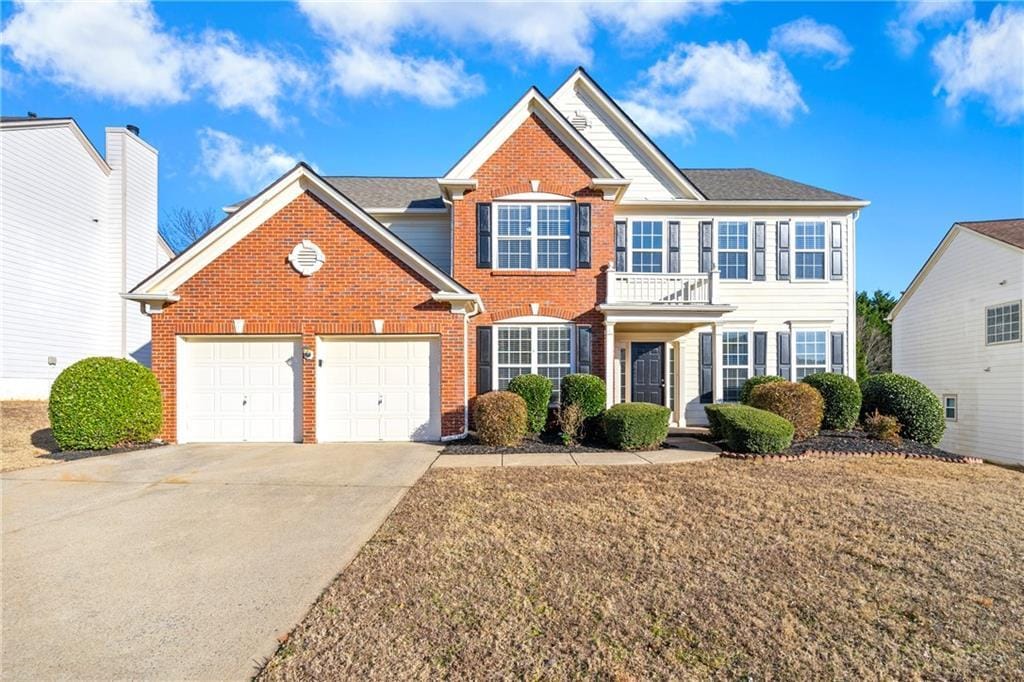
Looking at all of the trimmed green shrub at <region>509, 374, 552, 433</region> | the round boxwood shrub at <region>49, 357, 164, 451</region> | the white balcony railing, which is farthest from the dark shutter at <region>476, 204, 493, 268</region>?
the round boxwood shrub at <region>49, 357, 164, 451</region>

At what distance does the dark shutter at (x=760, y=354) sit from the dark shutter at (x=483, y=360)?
7418 millimetres

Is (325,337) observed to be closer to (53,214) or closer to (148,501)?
(148,501)

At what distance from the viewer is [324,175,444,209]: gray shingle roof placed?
50.3 ft

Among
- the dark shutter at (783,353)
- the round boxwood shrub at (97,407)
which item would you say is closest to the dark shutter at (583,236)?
the dark shutter at (783,353)

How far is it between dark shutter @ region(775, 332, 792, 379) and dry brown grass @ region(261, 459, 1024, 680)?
7.63 metres

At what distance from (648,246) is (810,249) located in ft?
15.2

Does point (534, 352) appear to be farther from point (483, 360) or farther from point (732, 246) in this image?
point (732, 246)

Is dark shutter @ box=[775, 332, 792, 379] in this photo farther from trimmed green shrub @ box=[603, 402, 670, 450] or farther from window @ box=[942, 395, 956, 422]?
window @ box=[942, 395, 956, 422]

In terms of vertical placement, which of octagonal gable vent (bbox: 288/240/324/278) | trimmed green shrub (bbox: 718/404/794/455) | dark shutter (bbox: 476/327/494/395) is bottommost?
trimmed green shrub (bbox: 718/404/794/455)

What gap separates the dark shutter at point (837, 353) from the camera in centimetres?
1470

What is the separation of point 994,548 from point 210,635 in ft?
→ 22.6

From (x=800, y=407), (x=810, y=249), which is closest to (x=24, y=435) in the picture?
(x=800, y=407)

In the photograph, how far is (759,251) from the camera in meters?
14.8

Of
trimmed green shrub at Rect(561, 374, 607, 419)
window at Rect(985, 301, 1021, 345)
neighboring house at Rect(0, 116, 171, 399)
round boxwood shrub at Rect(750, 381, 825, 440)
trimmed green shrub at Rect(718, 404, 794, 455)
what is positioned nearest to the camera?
trimmed green shrub at Rect(718, 404, 794, 455)
